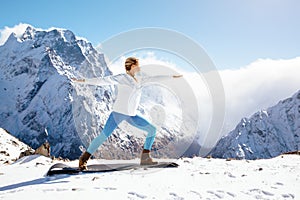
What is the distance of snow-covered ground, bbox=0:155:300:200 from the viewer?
6414mm

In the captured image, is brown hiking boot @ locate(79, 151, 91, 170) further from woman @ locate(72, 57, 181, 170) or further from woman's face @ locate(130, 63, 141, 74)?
woman's face @ locate(130, 63, 141, 74)

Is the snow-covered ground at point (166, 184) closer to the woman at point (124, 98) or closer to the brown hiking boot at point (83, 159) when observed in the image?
the brown hiking boot at point (83, 159)

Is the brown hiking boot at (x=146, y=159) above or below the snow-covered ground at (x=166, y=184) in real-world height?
above

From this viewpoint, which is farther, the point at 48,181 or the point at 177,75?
the point at 177,75

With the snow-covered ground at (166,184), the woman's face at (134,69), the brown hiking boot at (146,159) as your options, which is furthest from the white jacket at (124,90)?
the snow-covered ground at (166,184)

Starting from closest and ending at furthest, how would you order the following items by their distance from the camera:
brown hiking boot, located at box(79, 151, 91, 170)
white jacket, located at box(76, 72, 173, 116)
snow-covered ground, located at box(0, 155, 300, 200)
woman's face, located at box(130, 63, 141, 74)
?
snow-covered ground, located at box(0, 155, 300, 200), white jacket, located at box(76, 72, 173, 116), woman's face, located at box(130, 63, 141, 74), brown hiking boot, located at box(79, 151, 91, 170)

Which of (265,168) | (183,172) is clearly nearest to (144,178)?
(183,172)

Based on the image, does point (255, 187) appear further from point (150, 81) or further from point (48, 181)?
point (48, 181)

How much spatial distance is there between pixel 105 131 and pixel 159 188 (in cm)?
259

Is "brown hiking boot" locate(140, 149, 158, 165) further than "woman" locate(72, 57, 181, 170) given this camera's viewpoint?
Yes

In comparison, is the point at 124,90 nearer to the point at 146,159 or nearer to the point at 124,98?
the point at 124,98

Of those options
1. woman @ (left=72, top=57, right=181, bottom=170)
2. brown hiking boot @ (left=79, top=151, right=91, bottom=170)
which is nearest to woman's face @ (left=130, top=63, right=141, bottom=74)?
woman @ (left=72, top=57, right=181, bottom=170)

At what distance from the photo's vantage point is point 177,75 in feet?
29.7

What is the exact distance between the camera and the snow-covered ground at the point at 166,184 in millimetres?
6414
